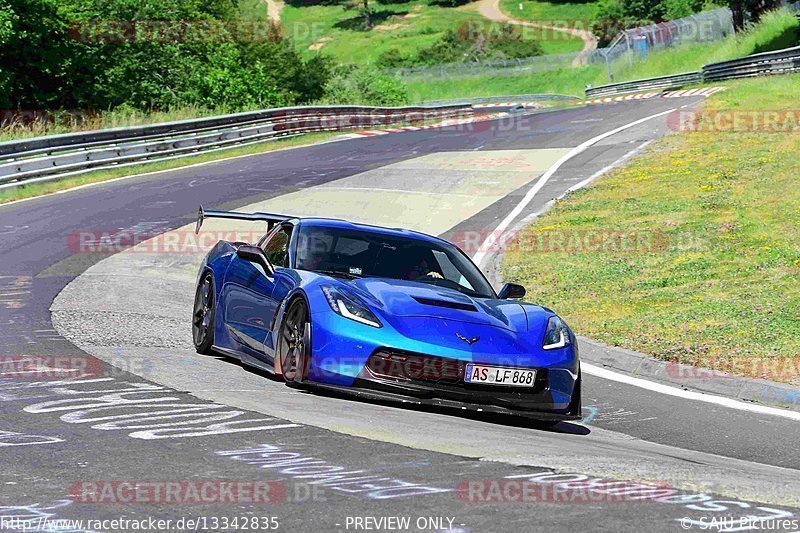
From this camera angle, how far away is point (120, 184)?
26.7 meters

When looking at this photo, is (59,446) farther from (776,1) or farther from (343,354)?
(776,1)

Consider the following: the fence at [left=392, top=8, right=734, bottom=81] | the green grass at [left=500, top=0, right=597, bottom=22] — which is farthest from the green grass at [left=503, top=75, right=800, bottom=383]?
the green grass at [left=500, top=0, right=597, bottom=22]

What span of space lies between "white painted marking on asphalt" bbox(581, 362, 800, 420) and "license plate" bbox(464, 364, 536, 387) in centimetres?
222

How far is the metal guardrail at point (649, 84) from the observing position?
56.9 metres

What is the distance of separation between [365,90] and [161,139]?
2960 cm

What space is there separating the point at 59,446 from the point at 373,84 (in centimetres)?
5646

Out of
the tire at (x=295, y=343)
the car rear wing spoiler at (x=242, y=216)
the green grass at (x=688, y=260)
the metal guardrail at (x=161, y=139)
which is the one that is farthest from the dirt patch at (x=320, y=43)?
the tire at (x=295, y=343)

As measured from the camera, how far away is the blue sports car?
7879 mm

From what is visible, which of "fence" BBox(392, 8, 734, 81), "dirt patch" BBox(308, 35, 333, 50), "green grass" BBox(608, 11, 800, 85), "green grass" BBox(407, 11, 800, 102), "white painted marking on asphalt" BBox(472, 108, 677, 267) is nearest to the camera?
"white painted marking on asphalt" BBox(472, 108, 677, 267)

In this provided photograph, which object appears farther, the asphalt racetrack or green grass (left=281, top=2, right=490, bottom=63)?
green grass (left=281, top=2, right=490, bottom=63)

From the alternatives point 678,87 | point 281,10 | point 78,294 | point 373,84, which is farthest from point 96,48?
point 281,10

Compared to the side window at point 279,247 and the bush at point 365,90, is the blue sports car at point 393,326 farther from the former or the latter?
the bush at point 365,90

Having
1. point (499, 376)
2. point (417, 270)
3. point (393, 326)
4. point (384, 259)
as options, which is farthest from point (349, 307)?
point (417, 270)

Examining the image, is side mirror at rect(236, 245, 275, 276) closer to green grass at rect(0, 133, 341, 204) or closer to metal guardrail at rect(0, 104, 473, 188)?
green grass at rect(0, 133, 341, 204)
